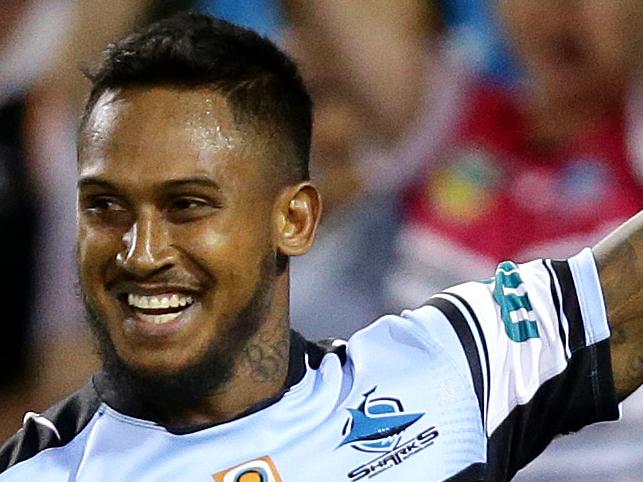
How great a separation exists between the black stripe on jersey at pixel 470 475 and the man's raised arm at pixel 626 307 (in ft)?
0.71

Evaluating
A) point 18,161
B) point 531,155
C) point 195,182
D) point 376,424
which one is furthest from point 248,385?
point 18,161

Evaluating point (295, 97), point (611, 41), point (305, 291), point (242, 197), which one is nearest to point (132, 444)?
point (242, 197)

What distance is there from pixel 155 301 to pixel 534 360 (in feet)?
1.59

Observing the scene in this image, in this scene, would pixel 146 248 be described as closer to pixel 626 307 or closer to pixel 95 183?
pixel 95 183

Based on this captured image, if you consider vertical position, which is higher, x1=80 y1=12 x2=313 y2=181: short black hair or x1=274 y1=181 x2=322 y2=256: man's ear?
x1=80 y1=12 x2=313 y2=181: short black hair

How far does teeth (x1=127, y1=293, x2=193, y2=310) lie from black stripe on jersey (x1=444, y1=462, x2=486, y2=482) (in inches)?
14.8

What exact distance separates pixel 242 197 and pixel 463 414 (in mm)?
369

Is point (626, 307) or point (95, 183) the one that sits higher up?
point (95, 183)

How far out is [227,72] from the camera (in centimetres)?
164

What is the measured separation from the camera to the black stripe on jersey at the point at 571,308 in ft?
5.80

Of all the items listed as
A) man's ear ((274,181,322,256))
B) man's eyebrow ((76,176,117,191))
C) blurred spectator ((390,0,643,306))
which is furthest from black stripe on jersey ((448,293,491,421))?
blurred spectator ((390,0,643,306))

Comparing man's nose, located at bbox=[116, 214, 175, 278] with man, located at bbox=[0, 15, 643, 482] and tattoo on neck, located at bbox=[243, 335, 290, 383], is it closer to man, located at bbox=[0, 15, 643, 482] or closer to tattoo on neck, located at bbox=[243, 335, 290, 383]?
man, located at bbox=[0, 15, 643, 482]

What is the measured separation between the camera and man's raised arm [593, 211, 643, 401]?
1.78 metres

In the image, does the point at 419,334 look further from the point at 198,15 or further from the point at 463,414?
the point at 198,15
